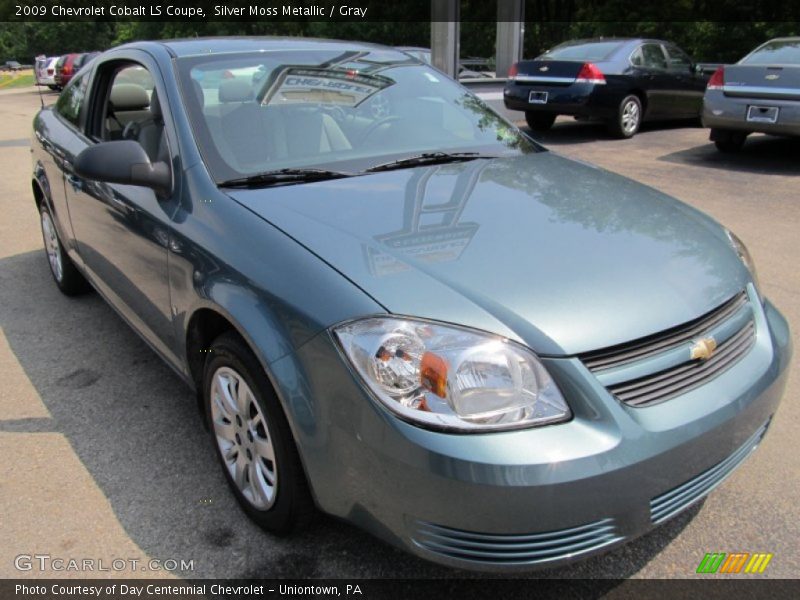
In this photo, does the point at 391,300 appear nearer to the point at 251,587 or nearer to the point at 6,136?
the point at 251,587

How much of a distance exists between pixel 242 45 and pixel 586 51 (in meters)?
8.73

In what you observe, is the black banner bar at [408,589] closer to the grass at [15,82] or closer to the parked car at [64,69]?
the parked car at [64,69]

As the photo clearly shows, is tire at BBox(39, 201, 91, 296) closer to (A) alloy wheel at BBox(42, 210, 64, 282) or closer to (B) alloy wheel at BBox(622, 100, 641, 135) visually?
(A) alloy wheel at BBox(42, 210, 64, 282)

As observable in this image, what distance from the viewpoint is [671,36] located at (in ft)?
70.2

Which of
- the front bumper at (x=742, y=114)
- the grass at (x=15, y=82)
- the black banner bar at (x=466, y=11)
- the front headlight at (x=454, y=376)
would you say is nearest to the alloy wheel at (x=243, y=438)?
the front headlight at (x=454, y=376)

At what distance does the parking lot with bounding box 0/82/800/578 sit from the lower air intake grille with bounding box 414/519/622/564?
46 centimetres

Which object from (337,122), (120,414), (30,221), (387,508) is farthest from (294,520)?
(30,221)

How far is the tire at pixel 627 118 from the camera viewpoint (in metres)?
10.6

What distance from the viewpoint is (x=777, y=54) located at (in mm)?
8703

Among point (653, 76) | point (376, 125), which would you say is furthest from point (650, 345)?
point (653, 76)

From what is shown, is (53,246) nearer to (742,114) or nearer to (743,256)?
(743,256)

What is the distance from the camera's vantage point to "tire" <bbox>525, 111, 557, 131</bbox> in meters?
11.7

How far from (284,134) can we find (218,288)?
88cm

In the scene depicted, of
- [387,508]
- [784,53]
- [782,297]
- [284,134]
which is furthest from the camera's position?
[784,53]
